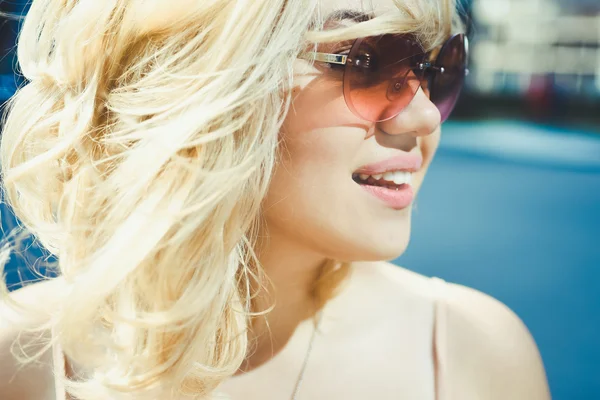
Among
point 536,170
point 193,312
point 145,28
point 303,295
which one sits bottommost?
point 536,170

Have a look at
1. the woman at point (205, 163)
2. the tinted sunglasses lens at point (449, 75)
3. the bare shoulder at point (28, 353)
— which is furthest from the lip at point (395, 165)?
the bare shoulder at point (28, 353)

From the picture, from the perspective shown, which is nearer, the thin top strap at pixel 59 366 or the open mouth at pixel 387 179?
the open mouth at pixel 387 179

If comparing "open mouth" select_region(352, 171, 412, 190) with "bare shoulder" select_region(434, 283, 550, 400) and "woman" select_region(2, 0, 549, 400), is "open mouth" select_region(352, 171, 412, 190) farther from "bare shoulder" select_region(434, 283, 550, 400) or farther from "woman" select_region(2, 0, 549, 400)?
"bare shoulder" select_region(434, 283, 550, 400)

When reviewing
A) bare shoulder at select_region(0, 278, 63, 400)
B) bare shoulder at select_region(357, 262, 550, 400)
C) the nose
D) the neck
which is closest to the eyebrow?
the nose

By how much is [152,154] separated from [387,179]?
455 mm

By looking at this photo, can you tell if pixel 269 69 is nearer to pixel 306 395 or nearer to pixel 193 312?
pixel 193 312

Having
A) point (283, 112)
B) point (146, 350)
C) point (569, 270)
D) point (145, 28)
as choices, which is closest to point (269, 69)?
point (283, 112)

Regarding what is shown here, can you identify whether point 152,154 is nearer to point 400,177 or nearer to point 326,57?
point 326,57

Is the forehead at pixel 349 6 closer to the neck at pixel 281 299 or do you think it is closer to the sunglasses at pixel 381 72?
the sunglasses at pixel 381 72

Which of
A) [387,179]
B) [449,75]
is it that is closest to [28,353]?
[387,179]

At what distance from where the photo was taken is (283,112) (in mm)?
1077

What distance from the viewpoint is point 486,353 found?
1305mm

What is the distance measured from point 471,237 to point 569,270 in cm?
43

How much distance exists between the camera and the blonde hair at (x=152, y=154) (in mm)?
993
